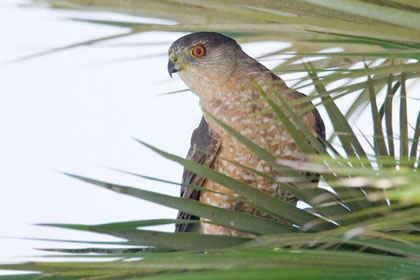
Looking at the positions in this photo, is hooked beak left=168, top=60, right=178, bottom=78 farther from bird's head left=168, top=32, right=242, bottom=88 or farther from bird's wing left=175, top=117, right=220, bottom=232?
bird's wing left=175, top=117, right=220, bottom=232

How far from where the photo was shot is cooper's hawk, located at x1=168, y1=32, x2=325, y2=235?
11.7 ft

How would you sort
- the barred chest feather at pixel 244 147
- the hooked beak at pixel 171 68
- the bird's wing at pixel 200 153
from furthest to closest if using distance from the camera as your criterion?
1. the hooked beak at pixel 171 68
2. the bird's wing at pixel 200 153
3. the barred chest feather at pixel 244 147

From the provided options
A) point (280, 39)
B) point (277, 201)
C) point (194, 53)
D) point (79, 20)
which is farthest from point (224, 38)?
point (277, 201)

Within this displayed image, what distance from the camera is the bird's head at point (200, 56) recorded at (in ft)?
13.5

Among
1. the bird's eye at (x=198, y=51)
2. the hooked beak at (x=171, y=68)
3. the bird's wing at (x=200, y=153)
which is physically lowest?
the bird's wing at (x=200, y=153)

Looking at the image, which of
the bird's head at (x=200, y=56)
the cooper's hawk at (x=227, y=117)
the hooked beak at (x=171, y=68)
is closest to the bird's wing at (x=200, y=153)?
the cooper's hawk at (x=227, y=117)

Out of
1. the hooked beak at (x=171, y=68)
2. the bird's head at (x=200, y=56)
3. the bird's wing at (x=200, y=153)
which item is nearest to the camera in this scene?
the bird's wing at (x=200, y=153)

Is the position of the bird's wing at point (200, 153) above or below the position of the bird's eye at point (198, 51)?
below

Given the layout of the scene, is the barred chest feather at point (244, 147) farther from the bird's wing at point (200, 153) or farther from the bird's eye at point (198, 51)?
the bird's eye at point (198, 51)

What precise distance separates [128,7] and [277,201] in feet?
2.73

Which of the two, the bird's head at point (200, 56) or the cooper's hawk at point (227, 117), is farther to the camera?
the bird's head at point (200, 56)

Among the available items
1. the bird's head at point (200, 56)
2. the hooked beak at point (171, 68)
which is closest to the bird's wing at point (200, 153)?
the bird's head at point (200, 56)

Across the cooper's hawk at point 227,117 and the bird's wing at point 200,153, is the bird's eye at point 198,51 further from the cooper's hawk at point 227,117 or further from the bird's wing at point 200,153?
the bird's wing at point 200,153

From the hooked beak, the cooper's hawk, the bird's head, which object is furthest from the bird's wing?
the hooked beak
